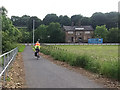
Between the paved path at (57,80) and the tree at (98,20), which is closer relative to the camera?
the paved path at (57,80)

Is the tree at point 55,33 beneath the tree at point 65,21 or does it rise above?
beneath

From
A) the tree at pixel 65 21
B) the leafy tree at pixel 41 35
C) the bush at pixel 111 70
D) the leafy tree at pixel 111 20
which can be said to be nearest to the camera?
the bush at pixel 111 70

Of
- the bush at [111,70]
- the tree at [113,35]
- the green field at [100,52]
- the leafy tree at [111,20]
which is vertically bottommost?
the green field at [100,52]

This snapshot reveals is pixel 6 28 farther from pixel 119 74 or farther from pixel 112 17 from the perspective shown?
pixel 112 17

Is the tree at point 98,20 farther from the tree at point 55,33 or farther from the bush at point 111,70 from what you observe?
the bush at point 111,70

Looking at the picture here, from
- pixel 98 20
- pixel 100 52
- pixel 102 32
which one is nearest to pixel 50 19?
pixel 98 20

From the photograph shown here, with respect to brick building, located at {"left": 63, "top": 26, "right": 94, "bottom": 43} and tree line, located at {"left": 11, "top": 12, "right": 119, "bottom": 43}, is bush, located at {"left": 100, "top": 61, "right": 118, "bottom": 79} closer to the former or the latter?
tree line, located at {"left": 11, "top": 12, "right": 119, "bottom": 43}

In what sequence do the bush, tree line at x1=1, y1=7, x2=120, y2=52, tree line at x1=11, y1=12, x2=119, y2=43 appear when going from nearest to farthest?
the bush, tree line at x1=1, y1=7, x2=120, y2=52, tree line at x1=11, y1=12, x2=119, y2=43

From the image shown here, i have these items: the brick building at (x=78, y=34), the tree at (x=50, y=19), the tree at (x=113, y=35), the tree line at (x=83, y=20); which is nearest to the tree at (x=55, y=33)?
the brick building at (x=78, y=34)

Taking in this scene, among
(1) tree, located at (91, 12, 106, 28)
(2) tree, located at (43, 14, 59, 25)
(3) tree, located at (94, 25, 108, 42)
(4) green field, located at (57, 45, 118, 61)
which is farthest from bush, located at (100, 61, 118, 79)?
(2) tree, located at (43, 14, 59, 25)

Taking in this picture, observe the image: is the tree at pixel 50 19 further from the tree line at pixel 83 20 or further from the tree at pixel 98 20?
the tree at pixel 98 20

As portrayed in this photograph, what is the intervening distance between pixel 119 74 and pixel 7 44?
1479cm

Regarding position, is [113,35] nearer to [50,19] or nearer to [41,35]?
[41,35]

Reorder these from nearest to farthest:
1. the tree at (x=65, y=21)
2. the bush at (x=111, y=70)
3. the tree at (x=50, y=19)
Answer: the bush at (x=111, y=70), the tree at (x=65, y=21), the tree at (x=50, y=19)
